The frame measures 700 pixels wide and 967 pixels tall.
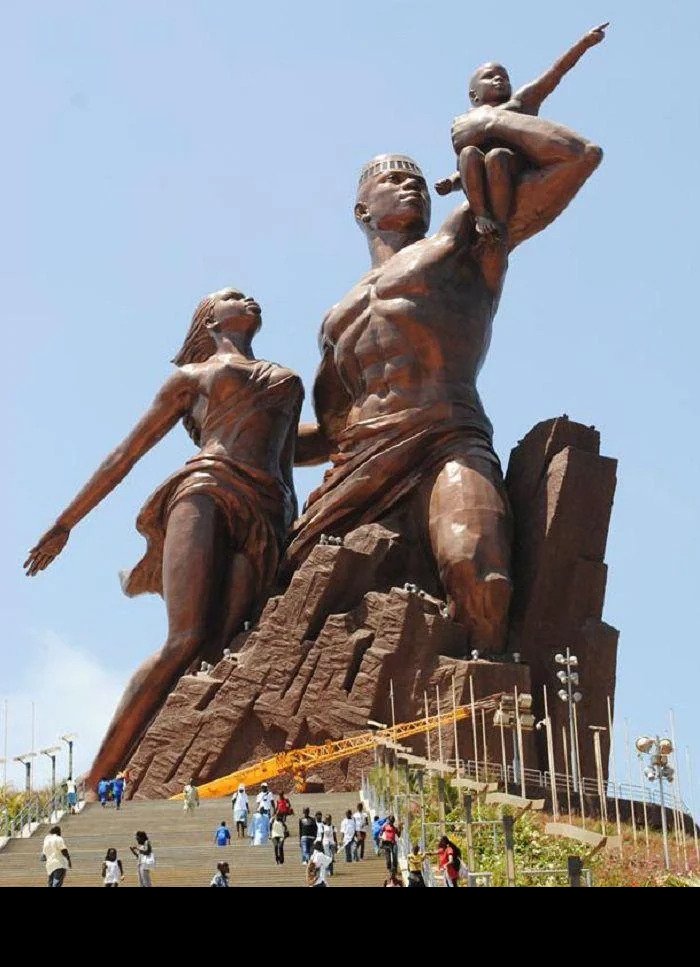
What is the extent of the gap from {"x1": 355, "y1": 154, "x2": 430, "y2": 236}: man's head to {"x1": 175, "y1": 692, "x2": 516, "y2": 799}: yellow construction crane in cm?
802

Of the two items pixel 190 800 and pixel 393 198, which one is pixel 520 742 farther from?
pixel 393 198

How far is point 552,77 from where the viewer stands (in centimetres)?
2580

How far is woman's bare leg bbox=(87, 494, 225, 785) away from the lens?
24906 mm

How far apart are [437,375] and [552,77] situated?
4.81 metres

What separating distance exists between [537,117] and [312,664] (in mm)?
8253

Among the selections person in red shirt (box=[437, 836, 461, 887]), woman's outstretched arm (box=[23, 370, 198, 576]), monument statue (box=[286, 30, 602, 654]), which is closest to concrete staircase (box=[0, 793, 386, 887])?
person in red shirt (box=[437, 836, 461, 887])

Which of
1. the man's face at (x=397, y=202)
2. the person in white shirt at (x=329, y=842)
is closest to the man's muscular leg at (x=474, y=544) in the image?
the man's face at (x=397, y=202)

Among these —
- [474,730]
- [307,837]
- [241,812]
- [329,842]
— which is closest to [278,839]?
[307,837]

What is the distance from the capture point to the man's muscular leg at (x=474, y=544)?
22891 millimetres

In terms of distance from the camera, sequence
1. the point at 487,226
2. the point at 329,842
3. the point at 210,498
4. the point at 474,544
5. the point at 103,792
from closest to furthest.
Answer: the point at 329,842, the point at 103,792, the point at 474,544, the point at 487,226, the point at 210,498

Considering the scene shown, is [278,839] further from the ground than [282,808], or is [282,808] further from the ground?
[282,808]

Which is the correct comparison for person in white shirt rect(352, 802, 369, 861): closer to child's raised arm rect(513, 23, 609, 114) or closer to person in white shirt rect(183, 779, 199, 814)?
person in white shirt rect(183, 779, 199, 814)

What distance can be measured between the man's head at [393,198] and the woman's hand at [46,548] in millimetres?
6659
